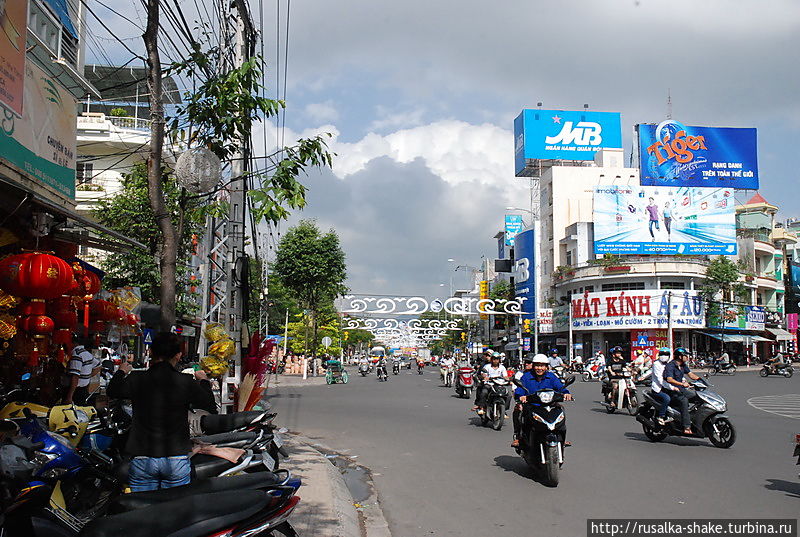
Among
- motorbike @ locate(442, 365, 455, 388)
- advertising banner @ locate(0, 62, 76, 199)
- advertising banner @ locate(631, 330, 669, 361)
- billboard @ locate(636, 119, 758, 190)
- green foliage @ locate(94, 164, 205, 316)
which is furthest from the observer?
billboard @ locate(636, 119, 758, 190)

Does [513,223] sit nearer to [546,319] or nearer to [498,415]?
[546,319]

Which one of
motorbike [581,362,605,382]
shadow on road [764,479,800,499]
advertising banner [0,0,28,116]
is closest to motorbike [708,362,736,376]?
motorbike [581,362,605,382]

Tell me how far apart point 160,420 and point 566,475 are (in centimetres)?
568

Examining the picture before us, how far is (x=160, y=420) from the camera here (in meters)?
4.56

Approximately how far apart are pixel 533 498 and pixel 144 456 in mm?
4375

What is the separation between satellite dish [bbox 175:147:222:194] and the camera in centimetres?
779

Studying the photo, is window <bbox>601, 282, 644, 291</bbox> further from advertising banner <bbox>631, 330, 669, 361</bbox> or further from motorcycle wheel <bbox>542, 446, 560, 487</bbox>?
motorcycle wheel <bbox>542, 446, 560, 487</bbox>

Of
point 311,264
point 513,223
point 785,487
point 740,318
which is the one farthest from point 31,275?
point 513,223

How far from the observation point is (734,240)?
5312 cm

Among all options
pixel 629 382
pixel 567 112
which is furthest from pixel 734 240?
pixel 629 382

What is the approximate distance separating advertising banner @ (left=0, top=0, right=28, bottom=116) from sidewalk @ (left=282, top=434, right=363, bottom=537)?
18.5 ft

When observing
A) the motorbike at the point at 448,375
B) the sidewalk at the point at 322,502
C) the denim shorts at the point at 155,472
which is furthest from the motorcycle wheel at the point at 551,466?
the motorbike at the point at 448,375

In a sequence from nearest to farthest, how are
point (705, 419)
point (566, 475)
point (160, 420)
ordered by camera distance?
point (160, 420) → point (566, 475) → point (705, 419)

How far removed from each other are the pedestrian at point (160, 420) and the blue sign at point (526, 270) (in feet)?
195
